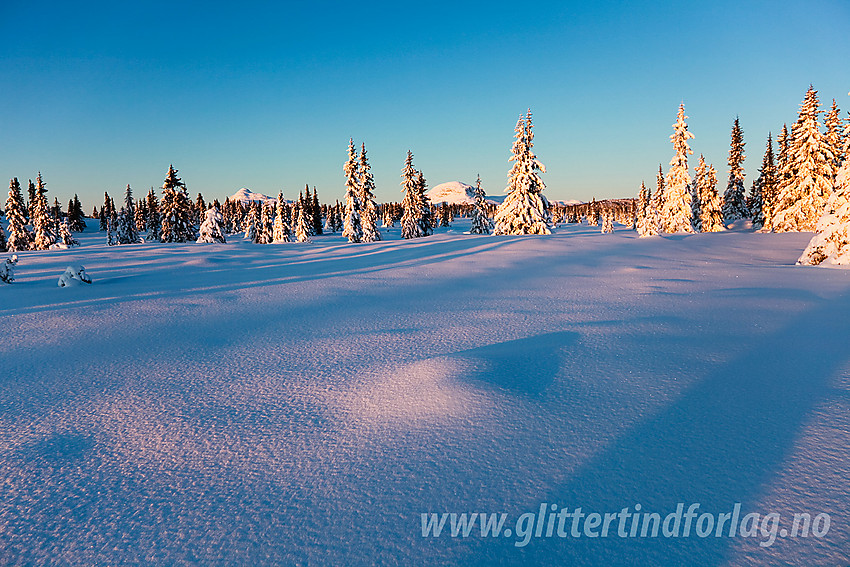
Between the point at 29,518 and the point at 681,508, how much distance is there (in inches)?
123

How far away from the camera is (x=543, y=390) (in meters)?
3.13

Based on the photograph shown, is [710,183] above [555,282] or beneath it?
above

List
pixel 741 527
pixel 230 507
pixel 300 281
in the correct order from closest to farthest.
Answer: pixel 741 527
pixel 230 507
pixel 300 281

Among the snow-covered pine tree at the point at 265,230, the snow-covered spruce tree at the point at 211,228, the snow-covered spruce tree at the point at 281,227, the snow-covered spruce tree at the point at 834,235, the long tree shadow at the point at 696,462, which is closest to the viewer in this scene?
the long tree shadow at the point at 696,462

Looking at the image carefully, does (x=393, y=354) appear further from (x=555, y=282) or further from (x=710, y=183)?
(x=710, y=183)

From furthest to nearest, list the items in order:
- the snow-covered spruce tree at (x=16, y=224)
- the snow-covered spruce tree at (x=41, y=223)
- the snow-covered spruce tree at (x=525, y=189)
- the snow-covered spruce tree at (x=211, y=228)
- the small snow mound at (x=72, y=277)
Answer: the snow-covered spruce tree at (x=41, y=223) → the snow-covered spruce tree at (x=16, y=224) → the snow-covered spruce tree at (x=211, y=228) → the snow-covered spruce tree at (x=525, y=189) → the small snow mound at (x=72, y=277)

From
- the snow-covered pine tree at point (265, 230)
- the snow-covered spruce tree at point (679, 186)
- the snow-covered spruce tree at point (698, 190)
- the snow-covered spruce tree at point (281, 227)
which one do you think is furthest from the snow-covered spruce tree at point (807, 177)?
the snow-covered pine tree at point (265, 230)

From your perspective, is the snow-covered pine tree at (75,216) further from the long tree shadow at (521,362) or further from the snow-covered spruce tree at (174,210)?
the long tree shadow at (521,362)

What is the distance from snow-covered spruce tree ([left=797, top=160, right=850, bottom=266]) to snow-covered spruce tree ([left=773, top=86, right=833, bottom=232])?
24909 millimetres

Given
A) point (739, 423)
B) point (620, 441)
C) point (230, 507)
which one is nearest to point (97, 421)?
point (230, 507)

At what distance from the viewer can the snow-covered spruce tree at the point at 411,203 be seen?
155ft

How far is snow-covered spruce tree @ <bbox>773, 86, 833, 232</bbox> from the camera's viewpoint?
29.7 m

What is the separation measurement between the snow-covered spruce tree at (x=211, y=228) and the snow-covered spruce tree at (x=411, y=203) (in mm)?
20426

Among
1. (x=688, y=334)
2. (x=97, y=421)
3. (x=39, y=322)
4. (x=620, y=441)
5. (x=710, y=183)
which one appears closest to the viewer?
(x=620, y=441)
